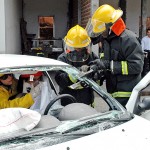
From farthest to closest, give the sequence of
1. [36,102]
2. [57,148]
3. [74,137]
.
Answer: [36,102] → [74,137] → [57,148]

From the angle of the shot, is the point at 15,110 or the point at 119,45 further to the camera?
the point at 119,45

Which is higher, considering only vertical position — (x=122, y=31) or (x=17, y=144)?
(x=122, y=31)

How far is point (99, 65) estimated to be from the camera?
12.2ft

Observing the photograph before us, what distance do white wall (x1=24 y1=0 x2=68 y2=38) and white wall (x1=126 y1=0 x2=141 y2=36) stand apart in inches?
98.5

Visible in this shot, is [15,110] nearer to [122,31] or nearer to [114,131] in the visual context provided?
[114,131]

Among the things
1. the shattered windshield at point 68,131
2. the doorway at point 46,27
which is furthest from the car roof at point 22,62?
the doorway at point 46,27

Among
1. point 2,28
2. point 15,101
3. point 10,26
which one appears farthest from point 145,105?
point 10,26

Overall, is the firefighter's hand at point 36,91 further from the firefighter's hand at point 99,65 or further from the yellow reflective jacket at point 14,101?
the firefighter's hand at point 99,65

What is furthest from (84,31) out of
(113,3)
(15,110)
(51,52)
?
(113,3)

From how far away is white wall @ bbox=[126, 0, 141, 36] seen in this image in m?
13.4

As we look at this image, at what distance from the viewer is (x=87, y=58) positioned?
3.91 m

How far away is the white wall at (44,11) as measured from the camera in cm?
1355

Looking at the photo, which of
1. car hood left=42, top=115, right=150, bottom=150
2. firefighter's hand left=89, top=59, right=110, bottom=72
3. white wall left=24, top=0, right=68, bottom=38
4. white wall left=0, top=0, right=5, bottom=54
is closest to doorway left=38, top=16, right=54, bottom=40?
white wall left=24, top=0, right=68, bottom=38

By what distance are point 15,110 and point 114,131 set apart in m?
0.73
